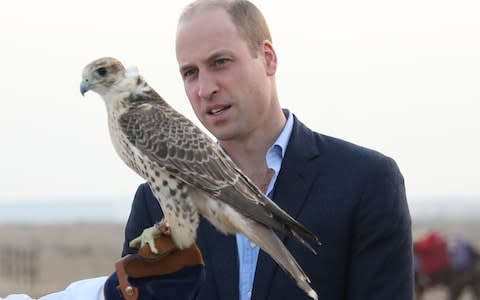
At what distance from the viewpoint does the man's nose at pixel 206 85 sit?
437cm

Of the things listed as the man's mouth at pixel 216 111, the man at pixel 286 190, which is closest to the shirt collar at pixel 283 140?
the man at pixel 286 190

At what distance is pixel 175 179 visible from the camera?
436 cm

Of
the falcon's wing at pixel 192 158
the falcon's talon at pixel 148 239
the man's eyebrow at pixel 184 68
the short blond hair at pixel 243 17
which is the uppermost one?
the short blond hair at pixel 243 17

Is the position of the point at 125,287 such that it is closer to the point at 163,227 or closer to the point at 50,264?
the point at 163,227

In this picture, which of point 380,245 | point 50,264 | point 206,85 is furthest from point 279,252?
point 50,264

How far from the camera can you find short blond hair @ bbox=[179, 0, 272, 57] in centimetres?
453

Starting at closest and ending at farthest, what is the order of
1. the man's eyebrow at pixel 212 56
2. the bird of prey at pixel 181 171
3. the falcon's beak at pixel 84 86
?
1. the bird of prey at pixel 181 171
2. the falcon's beak at pixel 84 86
3. the man's eyebrow at pixel 212 56

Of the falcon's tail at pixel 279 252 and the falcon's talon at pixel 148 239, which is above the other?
the falcon's talon at pixel 148 239

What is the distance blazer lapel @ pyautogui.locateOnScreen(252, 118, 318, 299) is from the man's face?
193 mm

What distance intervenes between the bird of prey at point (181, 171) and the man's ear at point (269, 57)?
379mm

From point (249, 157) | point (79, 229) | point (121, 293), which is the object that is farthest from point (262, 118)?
point (79, 229)

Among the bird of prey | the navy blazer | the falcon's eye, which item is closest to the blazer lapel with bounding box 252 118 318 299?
the navy blazer

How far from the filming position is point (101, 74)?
432 cm

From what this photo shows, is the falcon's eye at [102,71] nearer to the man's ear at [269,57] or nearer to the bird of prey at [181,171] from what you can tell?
the bird of prey at [181,171]
